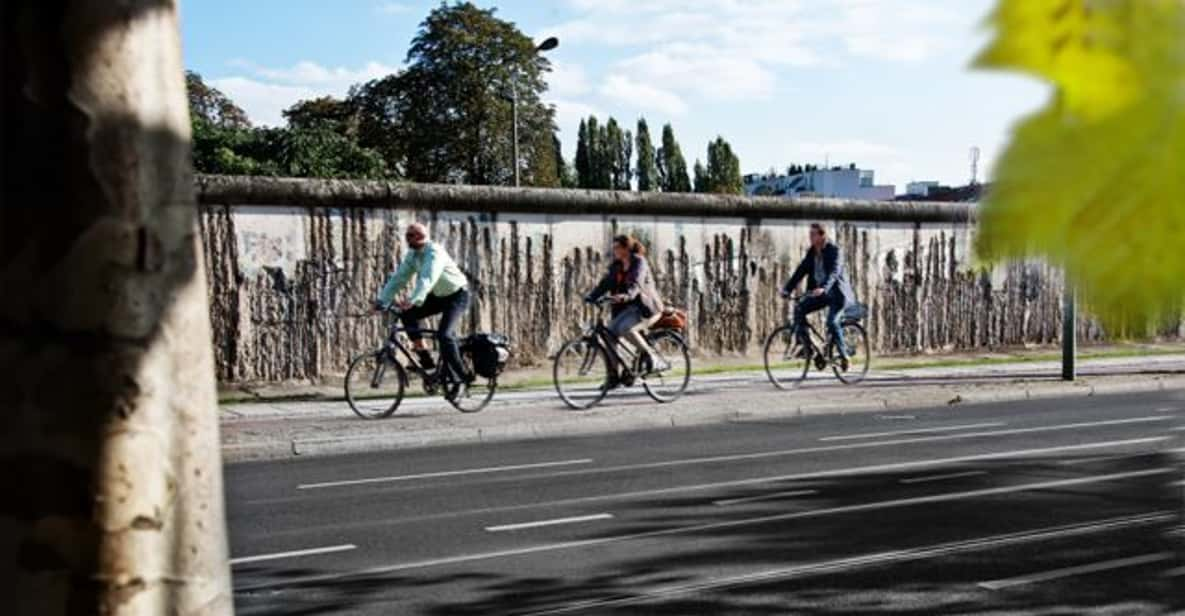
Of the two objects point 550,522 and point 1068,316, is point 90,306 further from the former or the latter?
point 550,522

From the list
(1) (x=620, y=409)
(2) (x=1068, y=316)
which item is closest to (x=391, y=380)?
(1) (x=620, y=409)

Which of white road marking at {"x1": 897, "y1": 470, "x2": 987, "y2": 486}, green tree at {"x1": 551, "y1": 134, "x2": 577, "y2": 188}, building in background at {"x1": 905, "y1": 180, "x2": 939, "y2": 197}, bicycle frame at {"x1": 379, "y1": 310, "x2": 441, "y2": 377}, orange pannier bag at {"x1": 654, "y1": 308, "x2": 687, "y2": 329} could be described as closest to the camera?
building in background at {"x1": 905, "y1": 180, "x2": 939, "y2": 197}

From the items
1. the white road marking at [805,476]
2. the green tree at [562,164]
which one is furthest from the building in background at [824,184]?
the white road marking at [805,476]

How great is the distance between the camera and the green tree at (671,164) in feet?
2.05

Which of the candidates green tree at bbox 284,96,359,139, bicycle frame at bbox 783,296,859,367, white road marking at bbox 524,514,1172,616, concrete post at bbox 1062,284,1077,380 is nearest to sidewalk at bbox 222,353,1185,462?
bicycle frame at bbox 783,296,859,367

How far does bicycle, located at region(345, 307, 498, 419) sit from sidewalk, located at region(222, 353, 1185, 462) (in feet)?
0.49

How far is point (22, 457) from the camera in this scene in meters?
0.70

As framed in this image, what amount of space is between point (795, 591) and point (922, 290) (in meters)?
11.8

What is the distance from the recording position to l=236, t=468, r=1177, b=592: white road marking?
16.4 feet

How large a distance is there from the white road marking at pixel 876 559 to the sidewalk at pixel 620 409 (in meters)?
3.51

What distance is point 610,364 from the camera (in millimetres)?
11242

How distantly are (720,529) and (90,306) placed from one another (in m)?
5.24

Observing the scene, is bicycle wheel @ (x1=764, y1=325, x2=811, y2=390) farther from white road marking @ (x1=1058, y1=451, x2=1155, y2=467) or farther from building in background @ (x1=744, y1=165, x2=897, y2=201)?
building in background @ (x1=744, y1=165, x2=897, y2=201)

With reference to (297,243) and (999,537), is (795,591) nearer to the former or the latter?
(999,537)
